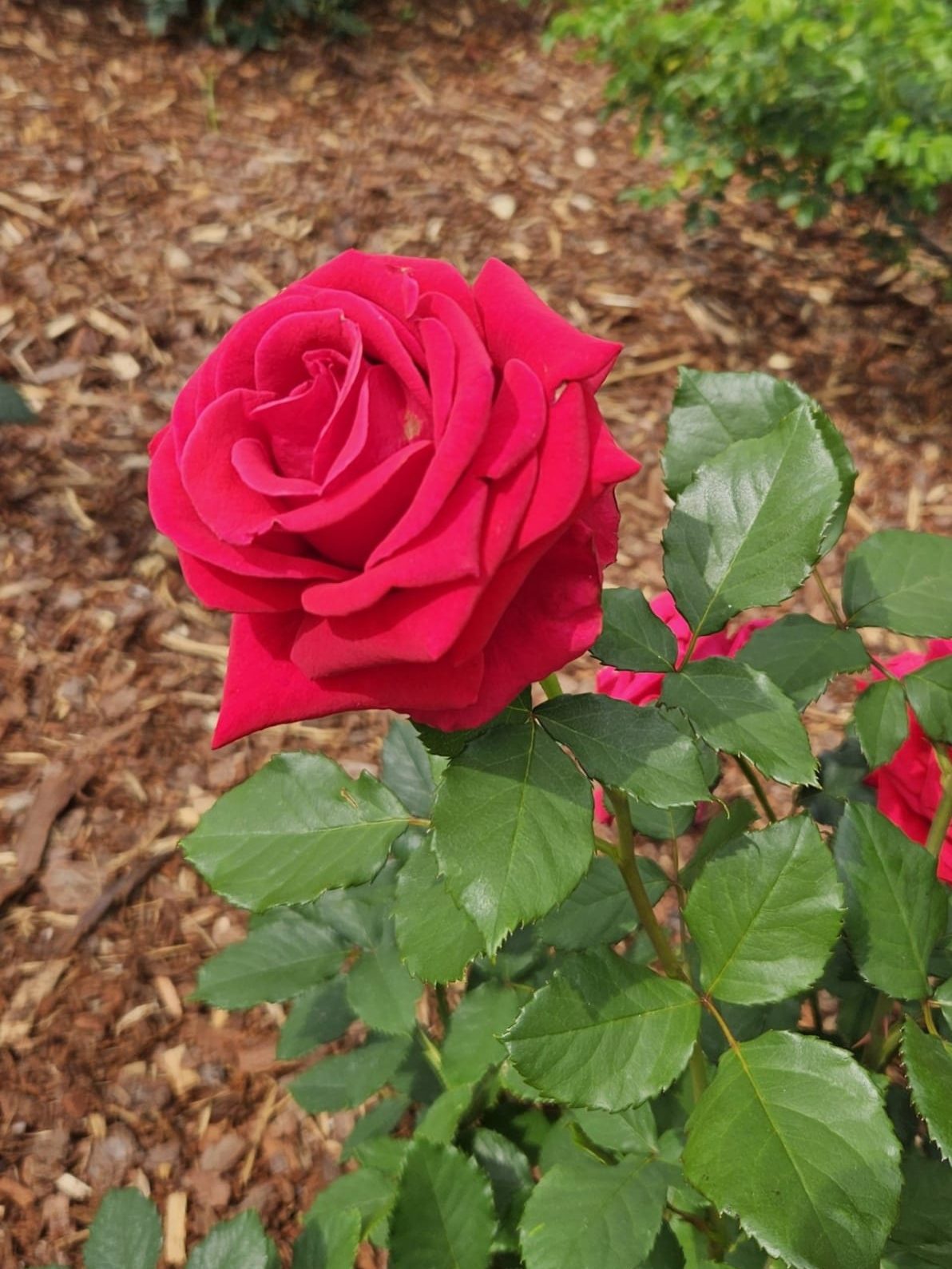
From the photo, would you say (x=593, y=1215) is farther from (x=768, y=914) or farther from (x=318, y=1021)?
(x=318, y=1021)

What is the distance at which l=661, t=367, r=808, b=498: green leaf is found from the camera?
759 mm

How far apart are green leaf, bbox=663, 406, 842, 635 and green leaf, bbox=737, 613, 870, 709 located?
9cm

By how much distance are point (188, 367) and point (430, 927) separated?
5.97 ft

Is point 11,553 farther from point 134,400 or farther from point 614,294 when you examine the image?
point 614,294

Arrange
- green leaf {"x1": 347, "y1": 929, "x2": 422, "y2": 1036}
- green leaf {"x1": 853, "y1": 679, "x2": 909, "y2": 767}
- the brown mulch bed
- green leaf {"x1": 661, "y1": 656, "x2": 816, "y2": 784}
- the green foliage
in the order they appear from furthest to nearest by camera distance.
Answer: the green foliage, the brown mulch bed, green leaf {"x1": 347, "y1": 929, "x2": 422, "y2": 1036}, green leaf {"x1": 853, "y1": 679, "x2": 909, "y2": 767}, green leaf {"x1": 661, "y1": 656, "x2": 816, "y2": 784}

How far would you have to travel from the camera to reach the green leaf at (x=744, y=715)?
57cm

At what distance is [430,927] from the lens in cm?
64

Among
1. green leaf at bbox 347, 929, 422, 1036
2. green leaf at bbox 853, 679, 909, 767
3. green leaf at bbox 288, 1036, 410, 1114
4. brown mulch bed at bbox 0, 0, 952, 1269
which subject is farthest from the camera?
brown mulch bed at bbox 0, 0, 952, 1269

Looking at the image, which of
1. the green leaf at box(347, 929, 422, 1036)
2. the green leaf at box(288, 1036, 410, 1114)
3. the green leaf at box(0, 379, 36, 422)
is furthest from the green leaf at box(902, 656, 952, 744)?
the green leaf at box(0, 379, 36, 422)

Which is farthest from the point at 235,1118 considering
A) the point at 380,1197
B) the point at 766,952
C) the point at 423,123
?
the point at 423,123

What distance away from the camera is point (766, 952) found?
63 centimetres

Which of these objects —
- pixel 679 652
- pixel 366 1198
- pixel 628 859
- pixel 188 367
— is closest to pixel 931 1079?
pixel 628 859

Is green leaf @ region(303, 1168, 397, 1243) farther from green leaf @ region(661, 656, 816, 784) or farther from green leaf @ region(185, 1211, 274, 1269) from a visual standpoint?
green leaf @ region(661, 656, 816, 784)

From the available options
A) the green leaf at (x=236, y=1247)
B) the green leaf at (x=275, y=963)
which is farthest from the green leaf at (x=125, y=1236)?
the green leaf at (x=275, y=963)
